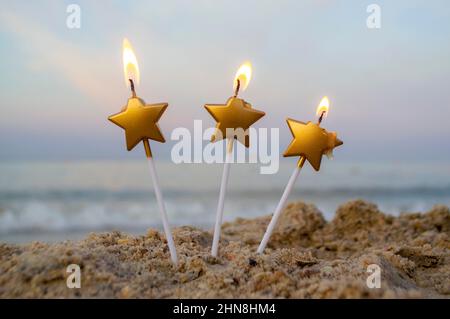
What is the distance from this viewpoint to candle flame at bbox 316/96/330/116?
232 cm

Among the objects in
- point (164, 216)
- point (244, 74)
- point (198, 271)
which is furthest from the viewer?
point (244, 74)

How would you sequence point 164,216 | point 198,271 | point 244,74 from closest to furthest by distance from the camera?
point 198,271 → point 164,216 → point 244,74

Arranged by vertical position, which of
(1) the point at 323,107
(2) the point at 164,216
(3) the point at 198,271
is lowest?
(3) the point at 198,271

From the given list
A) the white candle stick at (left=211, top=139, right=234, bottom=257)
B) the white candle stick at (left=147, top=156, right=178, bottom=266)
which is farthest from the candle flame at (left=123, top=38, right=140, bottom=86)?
the white candle stick at (left=211, top=139, right=234, bottom=257)

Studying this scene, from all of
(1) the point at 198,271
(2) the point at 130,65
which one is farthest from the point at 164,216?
(2) the point at 130,65

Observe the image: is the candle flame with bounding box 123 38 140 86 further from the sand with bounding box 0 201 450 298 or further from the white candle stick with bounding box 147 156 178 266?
the sand with bounding box 0 201 450 298

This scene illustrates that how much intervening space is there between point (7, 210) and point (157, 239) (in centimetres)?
679

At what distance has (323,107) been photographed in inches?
91.7

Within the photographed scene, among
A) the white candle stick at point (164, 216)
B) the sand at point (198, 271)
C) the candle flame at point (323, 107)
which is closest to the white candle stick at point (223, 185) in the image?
the sand at point (198, 271)

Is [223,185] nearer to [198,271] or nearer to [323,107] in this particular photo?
[198,271]
